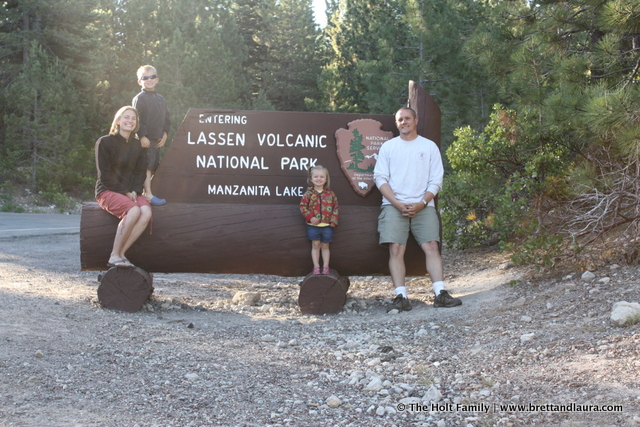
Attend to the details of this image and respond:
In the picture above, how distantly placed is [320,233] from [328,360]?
1845 mm

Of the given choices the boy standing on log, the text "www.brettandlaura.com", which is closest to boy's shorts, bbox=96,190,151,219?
the boy standing on log

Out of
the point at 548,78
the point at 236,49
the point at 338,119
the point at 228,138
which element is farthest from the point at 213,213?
the point at 236,49

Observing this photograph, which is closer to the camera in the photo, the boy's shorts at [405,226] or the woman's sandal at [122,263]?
the woman's sandal at [122,263]

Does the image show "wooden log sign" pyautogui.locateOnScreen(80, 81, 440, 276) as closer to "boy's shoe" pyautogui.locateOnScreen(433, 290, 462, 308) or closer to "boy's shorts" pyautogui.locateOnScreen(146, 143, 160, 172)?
"boy's shorts" pyautogui.locateOnScreen(146, 143, 160, 172)

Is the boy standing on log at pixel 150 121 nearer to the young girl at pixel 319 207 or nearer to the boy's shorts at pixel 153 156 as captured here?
the boy's shorts at pixel 153 156

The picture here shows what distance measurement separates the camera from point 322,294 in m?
5.90

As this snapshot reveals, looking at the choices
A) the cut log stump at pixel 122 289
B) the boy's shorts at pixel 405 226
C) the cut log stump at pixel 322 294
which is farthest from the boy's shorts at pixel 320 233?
the cut log stump at pixel 122 289

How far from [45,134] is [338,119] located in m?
16.8

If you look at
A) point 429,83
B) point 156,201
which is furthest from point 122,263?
point 429,83

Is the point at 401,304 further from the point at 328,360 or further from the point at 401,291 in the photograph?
the point at 328,360

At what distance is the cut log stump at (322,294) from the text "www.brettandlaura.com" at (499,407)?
257cm

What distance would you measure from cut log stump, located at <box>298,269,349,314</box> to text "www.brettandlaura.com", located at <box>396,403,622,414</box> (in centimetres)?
257

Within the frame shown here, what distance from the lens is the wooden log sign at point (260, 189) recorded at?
6000 mm

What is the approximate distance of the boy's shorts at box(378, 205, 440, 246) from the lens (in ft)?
19.2
